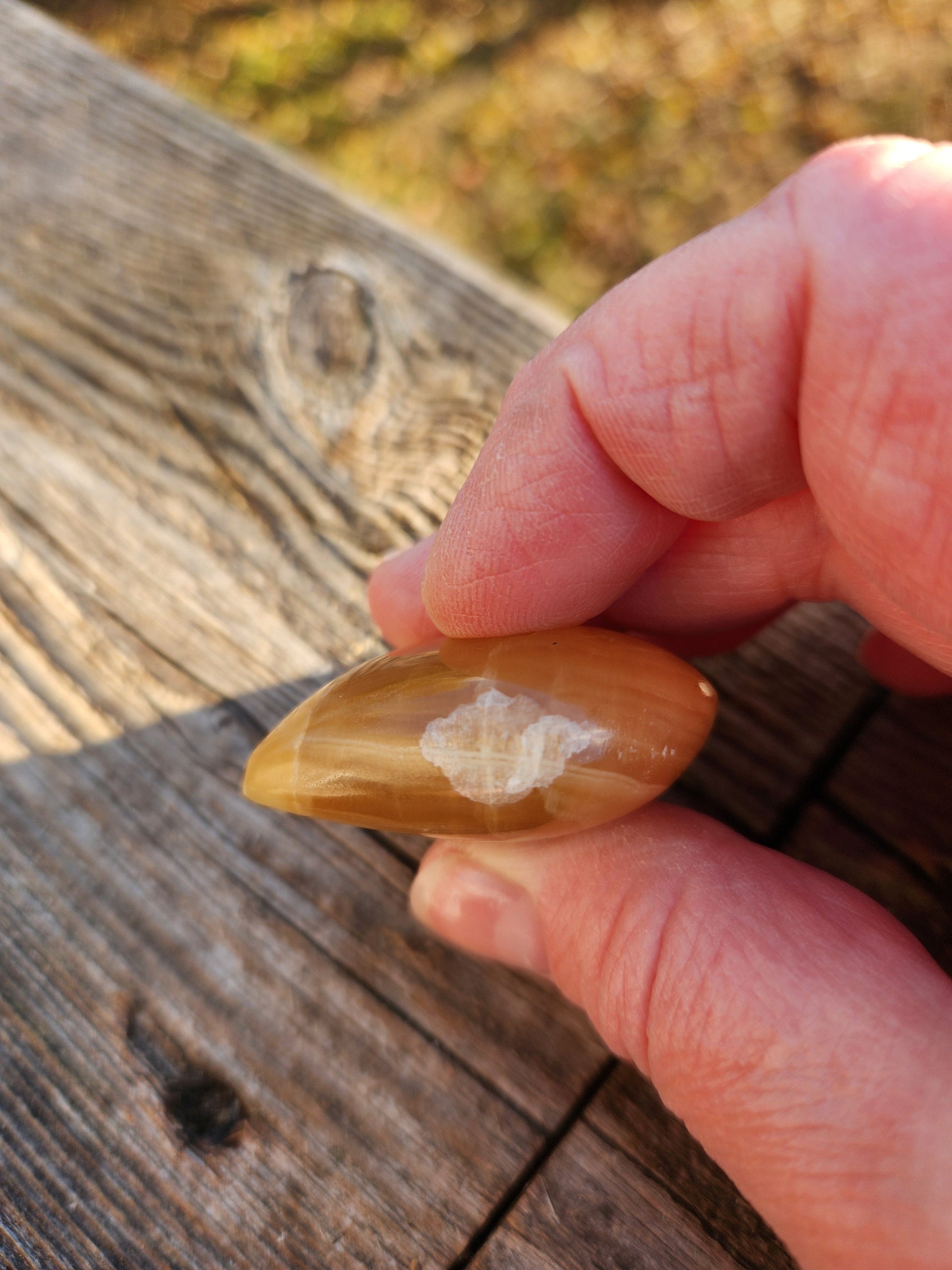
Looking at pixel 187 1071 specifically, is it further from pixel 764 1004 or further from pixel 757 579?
pixel 757 579

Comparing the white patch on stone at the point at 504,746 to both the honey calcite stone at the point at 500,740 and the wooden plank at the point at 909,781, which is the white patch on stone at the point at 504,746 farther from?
the wooden plank at the point at 909,781

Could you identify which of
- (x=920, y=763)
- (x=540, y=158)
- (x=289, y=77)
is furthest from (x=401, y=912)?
(x=289, y=77)

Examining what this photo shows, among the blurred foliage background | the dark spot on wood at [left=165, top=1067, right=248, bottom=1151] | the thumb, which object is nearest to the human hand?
the thumb

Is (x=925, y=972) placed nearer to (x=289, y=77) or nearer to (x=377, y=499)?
(x=377, y=499)

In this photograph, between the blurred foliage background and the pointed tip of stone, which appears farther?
the blurred foliage background

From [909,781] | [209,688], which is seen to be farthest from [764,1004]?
[209,688]

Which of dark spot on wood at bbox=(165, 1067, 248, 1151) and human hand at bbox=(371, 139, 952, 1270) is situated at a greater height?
human hand at bbox=(371, 139, 952, 1270)

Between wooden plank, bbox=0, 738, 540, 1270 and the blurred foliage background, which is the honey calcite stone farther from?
the blurred foliage background
